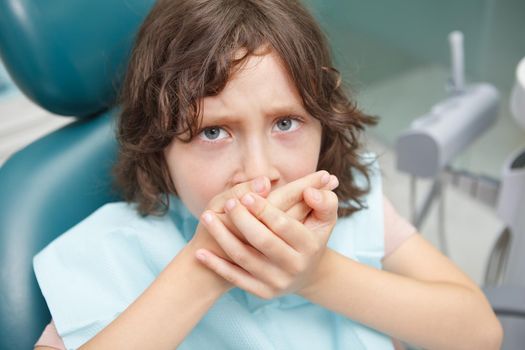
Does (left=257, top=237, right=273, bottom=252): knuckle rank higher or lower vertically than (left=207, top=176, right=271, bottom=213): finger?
lower

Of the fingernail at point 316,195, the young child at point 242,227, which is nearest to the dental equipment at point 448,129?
the young child at point 242,227

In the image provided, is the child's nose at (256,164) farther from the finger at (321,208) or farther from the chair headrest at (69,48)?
the chair headrest at (69,48)

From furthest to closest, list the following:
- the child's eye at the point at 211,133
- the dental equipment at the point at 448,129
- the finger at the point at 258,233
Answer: the dental equipment at the point at 448,129, the child's eye at the point at 211,133, the finger at the point at 258,233

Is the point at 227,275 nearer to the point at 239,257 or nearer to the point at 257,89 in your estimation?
the point at 239,257

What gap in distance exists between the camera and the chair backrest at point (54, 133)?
0.73 meters

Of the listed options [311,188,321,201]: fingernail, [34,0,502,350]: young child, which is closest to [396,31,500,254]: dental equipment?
[34,0,502,350]: young child

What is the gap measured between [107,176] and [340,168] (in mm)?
375

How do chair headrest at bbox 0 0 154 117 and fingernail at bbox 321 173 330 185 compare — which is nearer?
fingernail at bbox 321 173 330 185

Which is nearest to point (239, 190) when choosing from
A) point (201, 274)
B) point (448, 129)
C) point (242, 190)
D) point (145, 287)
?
point (242, 190)

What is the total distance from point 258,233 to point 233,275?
0.08 metres

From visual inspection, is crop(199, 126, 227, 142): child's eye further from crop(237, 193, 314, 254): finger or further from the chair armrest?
the chair armrest

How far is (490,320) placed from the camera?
2.44 ft

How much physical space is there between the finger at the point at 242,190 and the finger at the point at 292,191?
0.01 meters

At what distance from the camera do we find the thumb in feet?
1.96
